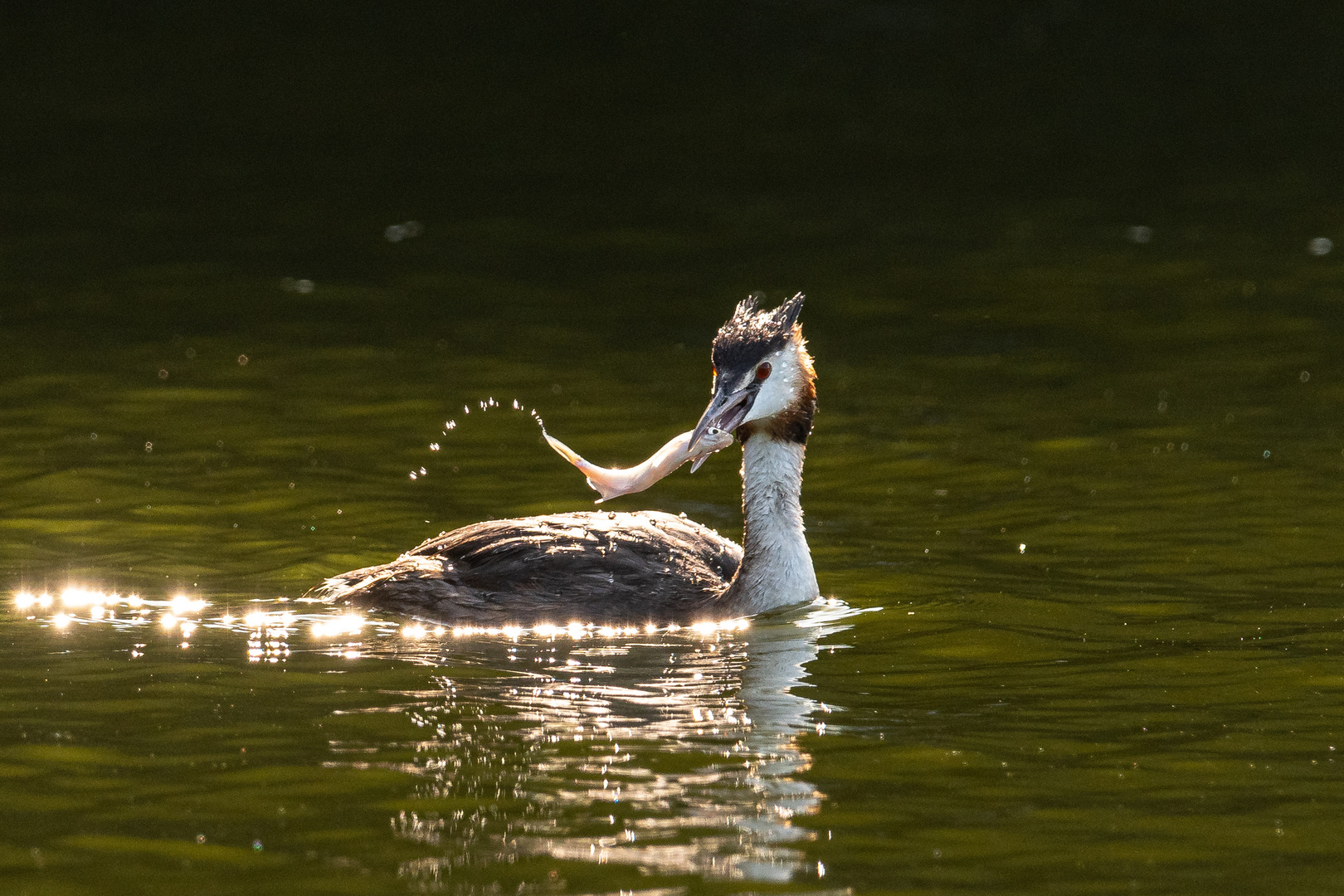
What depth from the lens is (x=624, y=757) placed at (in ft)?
30.3

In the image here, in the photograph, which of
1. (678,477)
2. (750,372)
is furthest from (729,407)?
(678,477)

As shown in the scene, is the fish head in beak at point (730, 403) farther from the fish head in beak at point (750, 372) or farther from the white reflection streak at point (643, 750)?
the white reflection streak at point (643, 750)

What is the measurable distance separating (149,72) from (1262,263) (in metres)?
21.6

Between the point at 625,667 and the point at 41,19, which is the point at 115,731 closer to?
the point at 625,667

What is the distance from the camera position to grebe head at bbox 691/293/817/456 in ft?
39.8

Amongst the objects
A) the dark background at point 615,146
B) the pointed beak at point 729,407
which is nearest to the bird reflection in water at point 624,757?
the pointed beak at point 729,407

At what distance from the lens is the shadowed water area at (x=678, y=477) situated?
332 inches

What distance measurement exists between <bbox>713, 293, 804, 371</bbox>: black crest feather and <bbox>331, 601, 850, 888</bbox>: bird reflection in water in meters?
1.61

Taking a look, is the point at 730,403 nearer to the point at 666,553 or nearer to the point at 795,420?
the point at 795,420

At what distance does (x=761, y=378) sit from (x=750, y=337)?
277mm

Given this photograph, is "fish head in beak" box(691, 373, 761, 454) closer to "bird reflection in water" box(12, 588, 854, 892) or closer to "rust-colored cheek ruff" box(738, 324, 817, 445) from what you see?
"rust-colored cheek ruff" box(738, 324, 817, 445)

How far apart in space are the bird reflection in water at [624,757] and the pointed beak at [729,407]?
1.24 m

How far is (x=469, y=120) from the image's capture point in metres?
33.1

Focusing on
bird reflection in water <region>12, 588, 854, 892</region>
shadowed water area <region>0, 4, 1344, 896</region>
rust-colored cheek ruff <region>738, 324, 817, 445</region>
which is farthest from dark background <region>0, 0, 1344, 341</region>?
bird reflection in water <region>12, 588, 854, 892</region>
